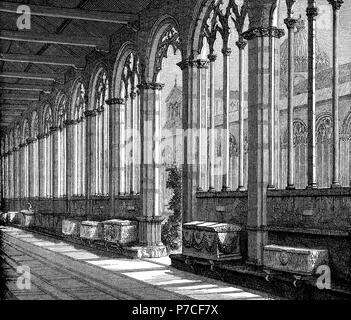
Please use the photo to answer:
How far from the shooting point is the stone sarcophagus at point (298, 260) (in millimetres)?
7898

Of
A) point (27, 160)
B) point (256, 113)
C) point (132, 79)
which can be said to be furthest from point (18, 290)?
point (27, 160)

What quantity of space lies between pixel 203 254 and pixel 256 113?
107 inches

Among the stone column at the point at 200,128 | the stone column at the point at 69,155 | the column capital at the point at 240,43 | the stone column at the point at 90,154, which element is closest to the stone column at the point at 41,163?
the stone column at the point at 69,155

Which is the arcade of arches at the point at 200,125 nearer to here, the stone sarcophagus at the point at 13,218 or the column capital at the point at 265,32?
the column capital at the point at 265,32

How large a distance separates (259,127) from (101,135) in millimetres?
9870

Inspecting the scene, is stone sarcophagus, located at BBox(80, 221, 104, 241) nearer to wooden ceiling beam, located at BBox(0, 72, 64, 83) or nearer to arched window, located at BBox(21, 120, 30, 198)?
wooden ceiling beam, located at BBox(0, 72, 64, 83)

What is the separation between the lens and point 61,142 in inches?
966

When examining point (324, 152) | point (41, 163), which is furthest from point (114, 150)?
point (41, 163)

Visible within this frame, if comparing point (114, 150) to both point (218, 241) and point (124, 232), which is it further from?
point (218, 241)

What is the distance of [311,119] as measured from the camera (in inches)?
339

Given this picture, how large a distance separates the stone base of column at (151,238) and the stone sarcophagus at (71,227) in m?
4.73

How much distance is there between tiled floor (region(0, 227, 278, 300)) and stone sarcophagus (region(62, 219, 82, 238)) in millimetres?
3507

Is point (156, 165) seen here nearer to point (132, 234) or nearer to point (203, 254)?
point (132, 234)

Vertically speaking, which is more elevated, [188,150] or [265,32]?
[265,32]
